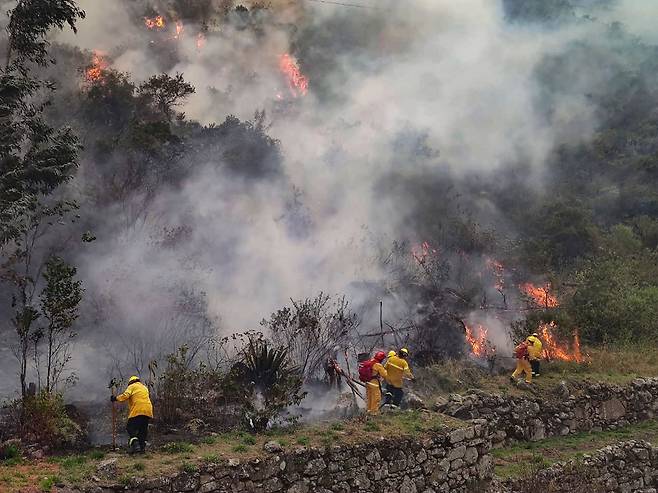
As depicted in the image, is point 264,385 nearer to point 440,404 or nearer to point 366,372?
point 366,372

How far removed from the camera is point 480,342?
16281 mm

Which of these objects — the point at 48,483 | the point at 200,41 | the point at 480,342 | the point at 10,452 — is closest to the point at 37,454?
the point at 10,452

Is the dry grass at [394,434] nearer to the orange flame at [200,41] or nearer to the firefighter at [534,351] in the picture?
the firefighter at [534,351]

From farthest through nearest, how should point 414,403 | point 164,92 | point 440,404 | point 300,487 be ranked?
point 164,92 → point 440,404 → point 414,403 → point 300,487

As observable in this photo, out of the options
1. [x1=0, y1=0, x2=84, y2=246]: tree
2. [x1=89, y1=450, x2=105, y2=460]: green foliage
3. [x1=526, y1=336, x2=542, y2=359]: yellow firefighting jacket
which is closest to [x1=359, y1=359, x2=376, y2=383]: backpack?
[x1=526, y1=336, x2=542, y2=359]: yellow firefighting jacket

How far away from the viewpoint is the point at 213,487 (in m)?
6.89

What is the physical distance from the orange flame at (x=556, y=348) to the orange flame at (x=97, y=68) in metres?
24.8

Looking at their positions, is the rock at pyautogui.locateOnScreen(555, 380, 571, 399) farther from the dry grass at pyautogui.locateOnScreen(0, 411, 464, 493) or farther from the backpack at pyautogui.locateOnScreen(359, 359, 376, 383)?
the backpack at pyautogui.locateOnScreen(359, 359, 376, 383)

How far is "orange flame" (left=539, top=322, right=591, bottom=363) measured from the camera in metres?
15.1

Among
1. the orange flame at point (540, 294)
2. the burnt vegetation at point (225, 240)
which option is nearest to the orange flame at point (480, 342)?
the burnt vegetation at point (225, 240)

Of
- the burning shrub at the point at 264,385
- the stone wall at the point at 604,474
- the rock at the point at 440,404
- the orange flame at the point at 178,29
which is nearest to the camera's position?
the burning shrub at the point at 264,385

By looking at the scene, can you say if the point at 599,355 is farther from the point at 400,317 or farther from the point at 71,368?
the point at 71,368

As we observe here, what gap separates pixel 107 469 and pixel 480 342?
12142 millimetres

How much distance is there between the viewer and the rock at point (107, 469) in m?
6.49
